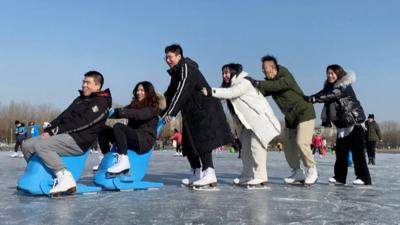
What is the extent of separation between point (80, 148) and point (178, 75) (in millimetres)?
1422

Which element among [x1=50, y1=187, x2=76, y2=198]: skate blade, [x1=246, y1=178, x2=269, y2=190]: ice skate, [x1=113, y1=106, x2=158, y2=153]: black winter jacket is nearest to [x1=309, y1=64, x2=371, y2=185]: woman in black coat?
[x1=246, y1=178, x2=269, y2=190]: ice skate

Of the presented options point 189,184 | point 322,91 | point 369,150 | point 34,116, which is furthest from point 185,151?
point 34,116

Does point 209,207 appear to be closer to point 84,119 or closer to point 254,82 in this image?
point 84,119

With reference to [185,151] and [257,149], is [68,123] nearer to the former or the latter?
[185,151]

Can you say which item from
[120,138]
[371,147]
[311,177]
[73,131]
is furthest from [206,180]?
[371,147]

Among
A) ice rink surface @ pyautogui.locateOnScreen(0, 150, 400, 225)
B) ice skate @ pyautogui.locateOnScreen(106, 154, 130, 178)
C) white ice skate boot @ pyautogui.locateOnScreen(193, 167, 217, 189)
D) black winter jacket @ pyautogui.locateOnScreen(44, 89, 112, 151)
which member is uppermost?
black winter jacket @ pyautogui.locateOnScreen(44, 89, 112, 151)

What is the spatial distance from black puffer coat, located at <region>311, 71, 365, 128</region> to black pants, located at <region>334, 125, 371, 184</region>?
16 centimetres

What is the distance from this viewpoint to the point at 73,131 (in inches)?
189

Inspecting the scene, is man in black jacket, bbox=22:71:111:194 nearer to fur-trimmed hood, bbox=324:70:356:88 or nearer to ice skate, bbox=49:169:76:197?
ice skate, bbox=49:169:76:197

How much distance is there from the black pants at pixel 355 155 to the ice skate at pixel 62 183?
11.9ft

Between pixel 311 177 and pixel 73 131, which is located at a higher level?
pixel 73 131

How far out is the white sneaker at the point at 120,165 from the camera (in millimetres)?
5094

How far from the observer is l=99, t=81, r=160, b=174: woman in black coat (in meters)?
5.14

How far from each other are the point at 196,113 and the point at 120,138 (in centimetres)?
93
